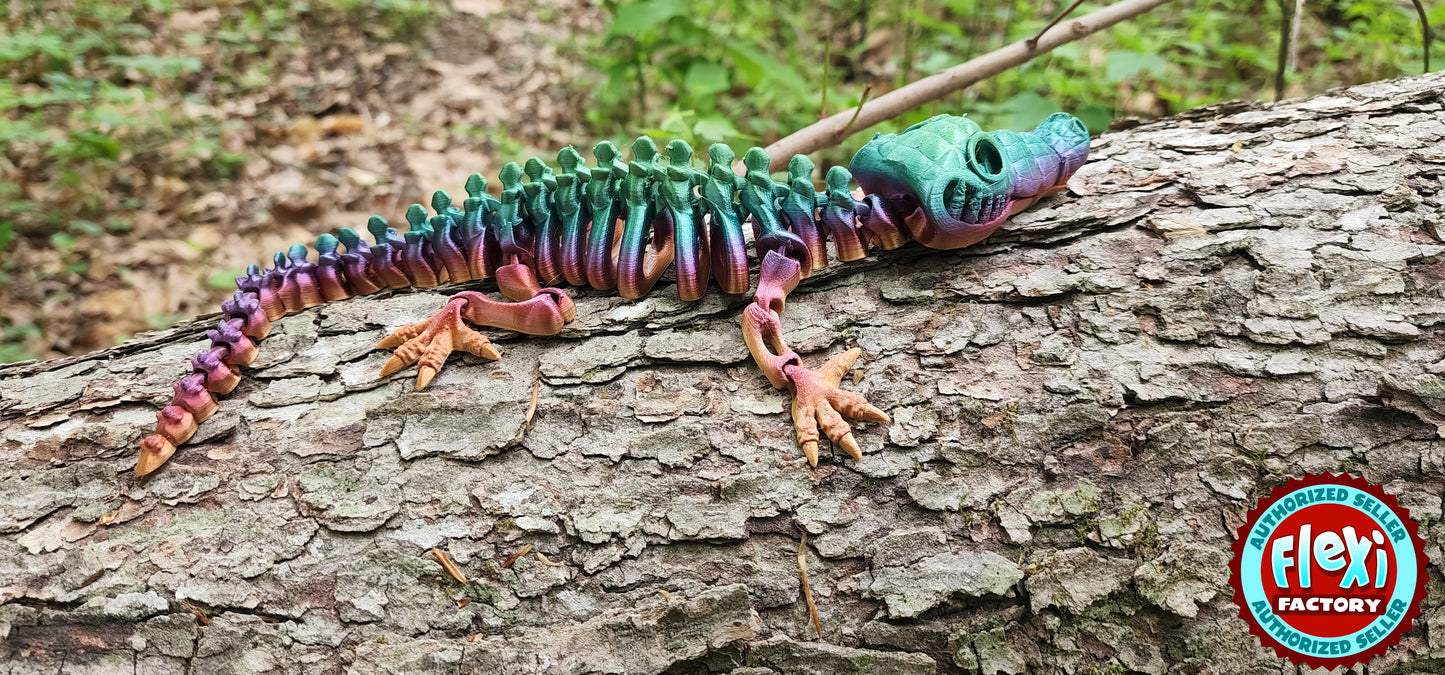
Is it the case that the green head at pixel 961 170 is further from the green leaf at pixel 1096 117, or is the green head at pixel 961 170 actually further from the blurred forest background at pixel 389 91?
the green leaf at pixel 1096 117

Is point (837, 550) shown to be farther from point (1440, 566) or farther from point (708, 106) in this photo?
point (708, 106)

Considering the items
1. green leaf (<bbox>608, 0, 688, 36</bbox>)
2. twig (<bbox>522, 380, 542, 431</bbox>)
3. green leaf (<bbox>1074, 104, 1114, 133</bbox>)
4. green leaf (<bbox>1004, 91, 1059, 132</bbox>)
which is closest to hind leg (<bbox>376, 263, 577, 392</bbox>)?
twig (<bbox>522, 380, 542, 431</bbox>)

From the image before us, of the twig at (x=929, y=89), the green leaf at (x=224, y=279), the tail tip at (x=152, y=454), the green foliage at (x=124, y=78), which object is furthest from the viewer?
the green foliage at (x=124, y=78)

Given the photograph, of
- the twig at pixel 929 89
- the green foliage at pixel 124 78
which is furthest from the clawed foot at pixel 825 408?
the green foliage at pixel 124 78

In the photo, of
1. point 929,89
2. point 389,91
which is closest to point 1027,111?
point 929,89

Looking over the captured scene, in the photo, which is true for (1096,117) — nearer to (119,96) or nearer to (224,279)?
(224,279)

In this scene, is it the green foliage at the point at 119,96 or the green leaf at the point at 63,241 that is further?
the green foliage at the point at 119,96

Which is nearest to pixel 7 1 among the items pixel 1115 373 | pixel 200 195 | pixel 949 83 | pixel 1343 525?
pixel 200 195
